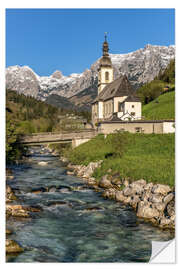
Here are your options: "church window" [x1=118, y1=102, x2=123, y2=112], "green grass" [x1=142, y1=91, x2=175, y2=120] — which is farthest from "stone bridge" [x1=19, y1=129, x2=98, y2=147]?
"green grass" [x1=142, y1=91, x2=175, y2=120]

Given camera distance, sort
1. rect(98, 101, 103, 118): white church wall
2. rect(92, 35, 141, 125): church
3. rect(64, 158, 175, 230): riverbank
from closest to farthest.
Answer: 1. rect(64, 158, 175, 230): riverbank
2. rect(92, 35, 141, 125): church
3. rect(98, 101, 103, 118): white church wall

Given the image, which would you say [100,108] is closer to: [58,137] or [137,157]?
[58,137]

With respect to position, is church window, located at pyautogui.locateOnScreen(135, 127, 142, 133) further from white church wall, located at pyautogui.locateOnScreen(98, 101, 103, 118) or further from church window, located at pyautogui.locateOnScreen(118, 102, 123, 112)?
white church wall, located at pyautogui.locateOnScreen(98, 101, 103, 118)

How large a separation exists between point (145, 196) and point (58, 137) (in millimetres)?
27152

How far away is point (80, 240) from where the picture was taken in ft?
45.7

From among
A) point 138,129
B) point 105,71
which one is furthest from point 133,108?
point 105,71

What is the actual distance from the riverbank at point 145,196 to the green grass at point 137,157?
108 cm

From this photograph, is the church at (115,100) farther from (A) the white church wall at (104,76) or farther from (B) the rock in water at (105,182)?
(B) the rock in water at (105,182)

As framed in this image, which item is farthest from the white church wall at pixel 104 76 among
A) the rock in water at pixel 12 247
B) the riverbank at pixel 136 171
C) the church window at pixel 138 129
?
the rock in water at pixel 12 247

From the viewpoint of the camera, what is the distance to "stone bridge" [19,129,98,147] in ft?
134

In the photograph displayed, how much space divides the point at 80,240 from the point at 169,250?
4773 mm

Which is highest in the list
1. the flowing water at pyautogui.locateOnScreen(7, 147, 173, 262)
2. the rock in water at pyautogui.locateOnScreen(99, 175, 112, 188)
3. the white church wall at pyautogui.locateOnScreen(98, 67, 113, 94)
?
the white church wall at pyautogui.locateOnScreen(98, 67, 113, 94)

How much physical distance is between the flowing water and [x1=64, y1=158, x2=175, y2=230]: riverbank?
0.76 metres
